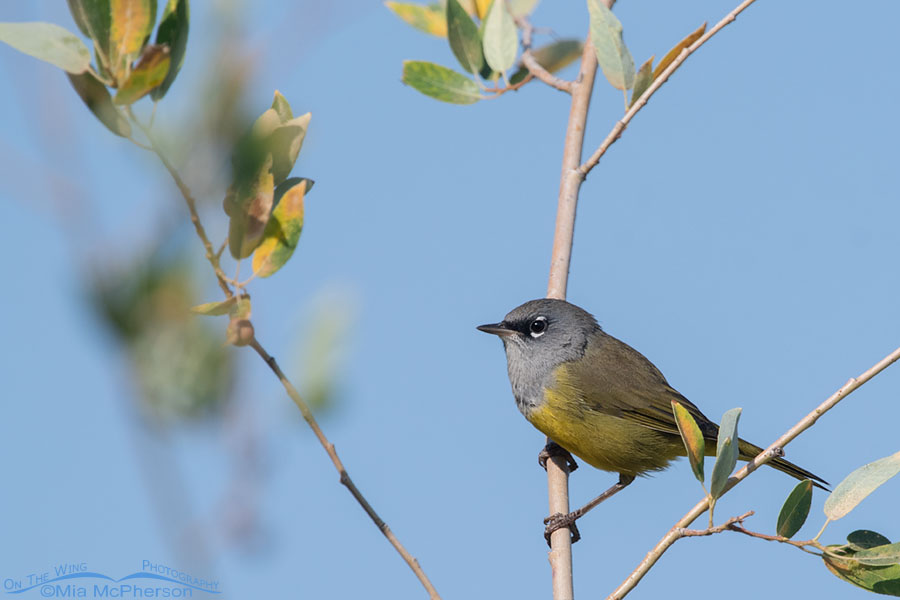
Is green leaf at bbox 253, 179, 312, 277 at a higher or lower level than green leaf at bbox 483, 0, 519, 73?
lower

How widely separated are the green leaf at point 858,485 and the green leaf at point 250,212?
1.91m

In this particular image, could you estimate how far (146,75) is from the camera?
5.89 ft

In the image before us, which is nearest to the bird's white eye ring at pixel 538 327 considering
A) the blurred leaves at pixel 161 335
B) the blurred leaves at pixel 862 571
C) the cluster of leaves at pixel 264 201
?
the blurred leaves at pixel 862 571

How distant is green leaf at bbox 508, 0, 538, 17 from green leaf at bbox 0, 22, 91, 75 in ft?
9.84

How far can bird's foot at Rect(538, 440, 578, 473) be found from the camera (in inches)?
207

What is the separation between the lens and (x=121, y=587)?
1902 mm

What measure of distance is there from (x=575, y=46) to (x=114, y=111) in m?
3.54

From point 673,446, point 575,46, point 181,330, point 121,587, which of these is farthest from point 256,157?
point 673,446

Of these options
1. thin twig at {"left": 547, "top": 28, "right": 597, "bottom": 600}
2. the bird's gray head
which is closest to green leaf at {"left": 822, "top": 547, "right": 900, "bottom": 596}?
thin twig at {"left": 547, "top": 28, "right": 597, "bottom": 600}

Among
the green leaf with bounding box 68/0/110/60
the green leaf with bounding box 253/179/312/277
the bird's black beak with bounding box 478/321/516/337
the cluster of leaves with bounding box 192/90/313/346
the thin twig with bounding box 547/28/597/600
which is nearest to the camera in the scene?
the cluster of leaves with bounding box 192/90/313/346

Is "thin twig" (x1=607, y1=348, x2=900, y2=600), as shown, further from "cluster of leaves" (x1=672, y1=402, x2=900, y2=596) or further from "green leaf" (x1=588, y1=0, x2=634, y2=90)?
"green leaf" (x1=588, y1=0, x2=634, y2=90)

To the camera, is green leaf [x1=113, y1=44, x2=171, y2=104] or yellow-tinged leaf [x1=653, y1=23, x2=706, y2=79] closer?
green leaf [x1=113, y1=44, x2=171, y2=104]

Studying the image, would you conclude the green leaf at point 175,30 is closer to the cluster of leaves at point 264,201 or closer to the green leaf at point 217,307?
the cluster of leaves at point 264,201

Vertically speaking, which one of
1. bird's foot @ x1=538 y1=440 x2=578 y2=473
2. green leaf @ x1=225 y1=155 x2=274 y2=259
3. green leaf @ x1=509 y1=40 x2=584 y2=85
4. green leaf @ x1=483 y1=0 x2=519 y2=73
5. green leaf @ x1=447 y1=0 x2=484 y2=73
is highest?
green leaf @ x1=509 y1=40 x2=584 y2=85
